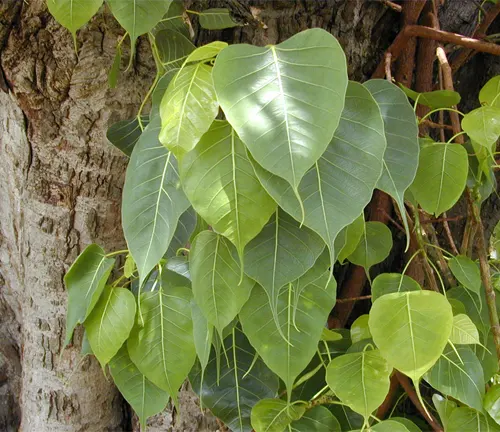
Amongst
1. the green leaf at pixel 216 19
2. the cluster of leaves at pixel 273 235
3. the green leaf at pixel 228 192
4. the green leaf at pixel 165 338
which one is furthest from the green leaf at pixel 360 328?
the green leaf at pixel 216 19

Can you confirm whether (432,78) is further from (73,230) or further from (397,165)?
→ (73,230)

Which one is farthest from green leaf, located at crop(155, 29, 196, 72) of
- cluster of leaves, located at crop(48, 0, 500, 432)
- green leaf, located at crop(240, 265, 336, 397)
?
green leaf, located at crop(240, 265, 336, 397)

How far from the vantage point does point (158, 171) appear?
2.09 ft

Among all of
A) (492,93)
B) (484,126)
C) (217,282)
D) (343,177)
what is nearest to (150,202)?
(217,282)

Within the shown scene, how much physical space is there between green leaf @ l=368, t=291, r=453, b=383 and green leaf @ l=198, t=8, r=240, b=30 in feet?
1.53

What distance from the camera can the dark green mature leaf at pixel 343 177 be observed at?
1.66ft

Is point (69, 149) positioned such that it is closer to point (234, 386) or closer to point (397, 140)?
point (234, 386)

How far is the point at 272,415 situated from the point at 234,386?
9 centimetres

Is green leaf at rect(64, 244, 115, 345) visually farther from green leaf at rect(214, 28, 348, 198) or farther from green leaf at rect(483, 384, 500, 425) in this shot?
green leaf at rect(483, 384, 500, 425)

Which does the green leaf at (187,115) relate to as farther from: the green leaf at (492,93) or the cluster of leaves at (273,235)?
the green leaf at (492,93)

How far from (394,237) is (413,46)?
0.37 meters

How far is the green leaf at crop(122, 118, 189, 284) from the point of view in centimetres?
60

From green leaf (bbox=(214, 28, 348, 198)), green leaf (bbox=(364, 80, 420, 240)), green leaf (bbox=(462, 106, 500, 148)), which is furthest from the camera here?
green leaf (bbox=(462, 106, 500, 148))

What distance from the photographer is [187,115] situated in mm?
537
